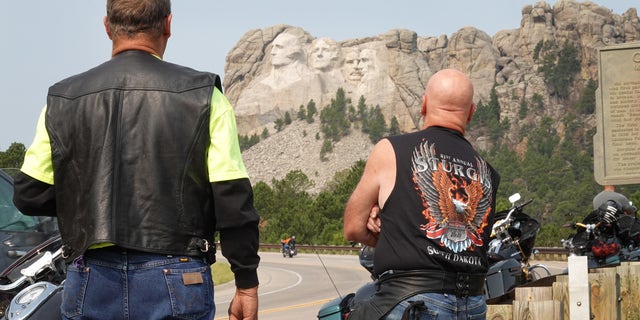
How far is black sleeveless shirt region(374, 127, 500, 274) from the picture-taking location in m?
4.45

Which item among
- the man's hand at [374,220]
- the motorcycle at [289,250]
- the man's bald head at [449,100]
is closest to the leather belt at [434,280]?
the man's hand at [374,220]

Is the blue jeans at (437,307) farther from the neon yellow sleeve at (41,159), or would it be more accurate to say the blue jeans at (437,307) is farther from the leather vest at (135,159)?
the neon yellow sleeve at (41,159)

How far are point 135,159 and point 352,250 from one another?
1895 inches

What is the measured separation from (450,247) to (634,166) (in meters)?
8.29

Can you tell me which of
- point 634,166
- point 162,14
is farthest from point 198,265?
point 634,166

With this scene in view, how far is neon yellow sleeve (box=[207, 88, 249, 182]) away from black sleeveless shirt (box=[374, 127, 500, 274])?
969 millimetres

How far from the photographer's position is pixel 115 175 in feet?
12.1

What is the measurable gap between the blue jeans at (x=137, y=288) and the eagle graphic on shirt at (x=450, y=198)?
1170 mm

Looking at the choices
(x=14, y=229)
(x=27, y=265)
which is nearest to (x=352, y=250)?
(x=14, y=229)

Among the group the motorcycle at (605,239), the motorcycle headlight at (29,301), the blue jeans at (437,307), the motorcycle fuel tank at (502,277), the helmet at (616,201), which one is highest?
the motorcycle headlight at (29,301)

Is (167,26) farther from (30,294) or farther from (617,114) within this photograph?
(617,114)

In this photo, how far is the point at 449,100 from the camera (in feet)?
15.6

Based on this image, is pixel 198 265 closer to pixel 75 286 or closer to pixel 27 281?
pixel 75 286

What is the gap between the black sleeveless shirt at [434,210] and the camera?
175 inches
